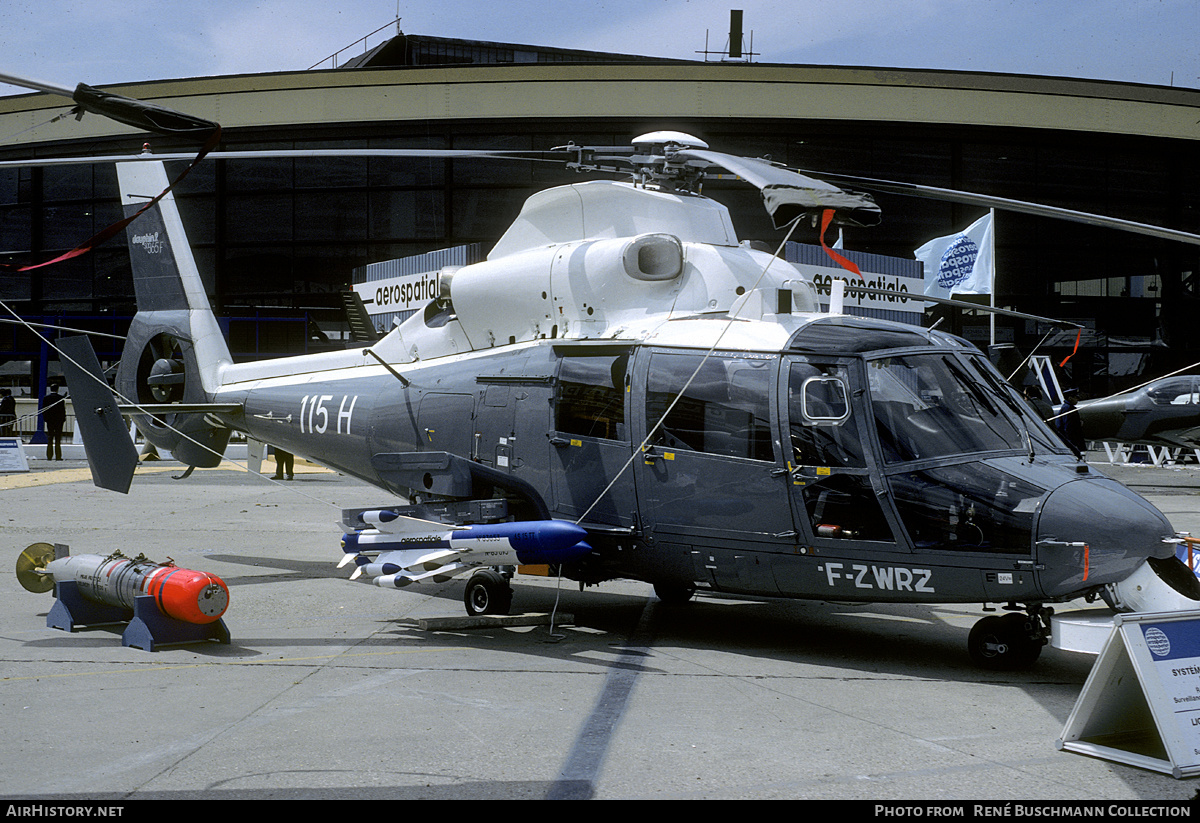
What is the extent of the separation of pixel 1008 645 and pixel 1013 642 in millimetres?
37

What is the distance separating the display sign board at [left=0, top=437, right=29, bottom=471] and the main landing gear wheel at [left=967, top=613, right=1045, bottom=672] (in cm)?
2141

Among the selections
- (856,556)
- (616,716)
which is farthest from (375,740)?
(856,556)

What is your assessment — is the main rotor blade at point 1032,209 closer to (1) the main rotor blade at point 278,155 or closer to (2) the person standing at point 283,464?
(1) the main rotor blade at point 278,155

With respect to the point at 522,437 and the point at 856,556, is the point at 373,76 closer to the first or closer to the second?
the point at 522,437

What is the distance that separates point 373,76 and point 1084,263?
20086 millimetres

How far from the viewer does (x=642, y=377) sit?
7441 mm

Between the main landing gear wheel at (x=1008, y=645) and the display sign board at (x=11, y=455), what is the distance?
70.2ft

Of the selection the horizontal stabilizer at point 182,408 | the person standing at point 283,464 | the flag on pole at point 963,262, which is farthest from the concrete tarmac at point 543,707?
the person standing at point 283,464

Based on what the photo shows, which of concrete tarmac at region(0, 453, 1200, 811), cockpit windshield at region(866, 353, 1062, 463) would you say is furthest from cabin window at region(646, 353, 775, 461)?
concrete tarmac at region(0, 453, 1200, 811)

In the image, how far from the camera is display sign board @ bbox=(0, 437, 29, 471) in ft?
72.7

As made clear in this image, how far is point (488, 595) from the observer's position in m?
8.47

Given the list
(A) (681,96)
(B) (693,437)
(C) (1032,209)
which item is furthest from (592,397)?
(A) (681,96)

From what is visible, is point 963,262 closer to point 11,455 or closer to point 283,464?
point 283,464
